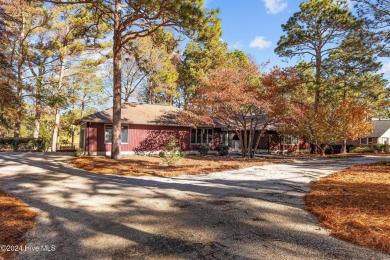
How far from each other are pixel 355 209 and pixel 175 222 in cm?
381

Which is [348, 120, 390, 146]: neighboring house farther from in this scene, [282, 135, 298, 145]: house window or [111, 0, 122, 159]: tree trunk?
[111, 0, 122, 159]: tree trunk

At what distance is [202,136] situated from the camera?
2386cm

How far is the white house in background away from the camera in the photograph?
3469 centimetres

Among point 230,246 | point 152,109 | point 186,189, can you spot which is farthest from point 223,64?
point 230,246

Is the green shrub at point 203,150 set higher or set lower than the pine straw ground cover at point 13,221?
higher

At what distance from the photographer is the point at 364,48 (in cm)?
1449

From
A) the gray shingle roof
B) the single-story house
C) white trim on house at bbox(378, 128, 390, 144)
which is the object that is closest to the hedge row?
the single-story house

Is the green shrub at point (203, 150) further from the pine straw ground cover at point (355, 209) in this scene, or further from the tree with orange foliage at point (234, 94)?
the pine straw ground cover at point (355, 209)

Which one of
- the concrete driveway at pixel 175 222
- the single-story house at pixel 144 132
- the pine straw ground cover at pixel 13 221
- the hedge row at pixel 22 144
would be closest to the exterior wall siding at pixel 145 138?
the single-story house at pixel 144 132

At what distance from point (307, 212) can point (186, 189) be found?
3454 millimetres

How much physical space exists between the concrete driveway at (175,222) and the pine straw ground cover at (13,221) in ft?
0.58

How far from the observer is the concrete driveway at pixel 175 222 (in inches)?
141

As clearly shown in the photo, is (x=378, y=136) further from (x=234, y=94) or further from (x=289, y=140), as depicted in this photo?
(x=234, y=94)

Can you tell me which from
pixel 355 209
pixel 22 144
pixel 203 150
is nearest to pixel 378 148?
pixel 203 150
